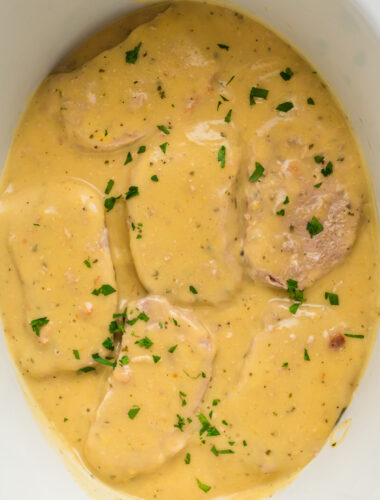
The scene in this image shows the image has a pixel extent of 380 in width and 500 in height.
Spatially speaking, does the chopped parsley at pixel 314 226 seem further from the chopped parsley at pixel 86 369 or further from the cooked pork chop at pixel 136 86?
the chopped parsley at pixel 86 369

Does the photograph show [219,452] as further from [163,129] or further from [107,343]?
[163,129]

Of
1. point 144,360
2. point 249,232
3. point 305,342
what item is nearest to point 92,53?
point 249,232

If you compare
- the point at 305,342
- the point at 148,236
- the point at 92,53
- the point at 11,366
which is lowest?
the point at 11,366

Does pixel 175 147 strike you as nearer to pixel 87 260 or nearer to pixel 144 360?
pixel 87 260

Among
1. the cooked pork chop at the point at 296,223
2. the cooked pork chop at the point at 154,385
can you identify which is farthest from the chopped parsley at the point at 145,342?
the cooked pork chop at the point at 296,223

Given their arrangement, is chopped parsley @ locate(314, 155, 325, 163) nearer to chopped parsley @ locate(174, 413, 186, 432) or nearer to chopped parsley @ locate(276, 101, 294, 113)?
chopped parsley @ locate(276, 101, 294, 113)

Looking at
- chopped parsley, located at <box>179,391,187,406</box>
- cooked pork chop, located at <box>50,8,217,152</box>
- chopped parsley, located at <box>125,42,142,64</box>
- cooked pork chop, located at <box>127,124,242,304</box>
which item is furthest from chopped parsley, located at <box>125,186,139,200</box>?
chopped parsley, located at <box>179,391,187,406</box>
